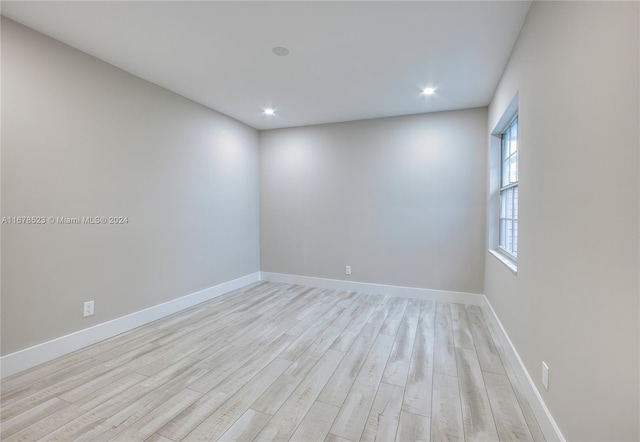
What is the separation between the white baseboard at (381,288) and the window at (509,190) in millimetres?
885

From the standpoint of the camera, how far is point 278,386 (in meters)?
1.93

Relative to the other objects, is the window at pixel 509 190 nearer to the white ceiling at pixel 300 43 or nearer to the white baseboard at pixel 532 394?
the white ceiling at pixel 300 43

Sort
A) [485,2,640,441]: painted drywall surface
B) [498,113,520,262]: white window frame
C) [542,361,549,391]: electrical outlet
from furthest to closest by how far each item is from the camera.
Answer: [498,113,520,262]: white window frame, [542,361,549,391]: electrical outlet, [485,2,640,441]: painted drywall surface

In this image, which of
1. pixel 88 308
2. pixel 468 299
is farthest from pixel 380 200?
pixel 88 308

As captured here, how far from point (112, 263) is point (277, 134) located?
3.01 metres

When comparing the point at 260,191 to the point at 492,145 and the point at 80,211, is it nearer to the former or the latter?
the point at 80,211

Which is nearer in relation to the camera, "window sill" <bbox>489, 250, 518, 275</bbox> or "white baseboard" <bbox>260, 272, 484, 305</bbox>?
"window sill" <bbox>489, 250, 518, 275</bbox>

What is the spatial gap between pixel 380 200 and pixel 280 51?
93.6 inches

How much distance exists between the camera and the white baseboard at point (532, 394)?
4.61 feet

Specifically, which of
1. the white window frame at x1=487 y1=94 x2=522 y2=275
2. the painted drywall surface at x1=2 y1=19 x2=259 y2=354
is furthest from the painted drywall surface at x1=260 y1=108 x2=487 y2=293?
the painted drywall surface at x1=2 y1=19 x2=259 y2=354

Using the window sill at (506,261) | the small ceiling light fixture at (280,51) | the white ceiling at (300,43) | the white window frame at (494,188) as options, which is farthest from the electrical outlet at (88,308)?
the white window frame at (494,188)

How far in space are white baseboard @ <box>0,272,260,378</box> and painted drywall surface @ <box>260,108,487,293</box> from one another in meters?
1.61

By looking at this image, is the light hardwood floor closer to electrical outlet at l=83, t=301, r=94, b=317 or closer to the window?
electrical outlet at l=83, t=301, r=94, b=317

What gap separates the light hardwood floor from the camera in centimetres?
155
